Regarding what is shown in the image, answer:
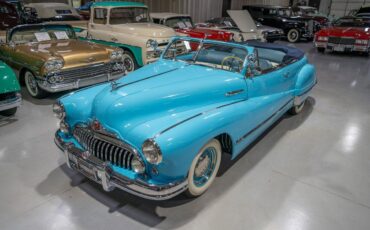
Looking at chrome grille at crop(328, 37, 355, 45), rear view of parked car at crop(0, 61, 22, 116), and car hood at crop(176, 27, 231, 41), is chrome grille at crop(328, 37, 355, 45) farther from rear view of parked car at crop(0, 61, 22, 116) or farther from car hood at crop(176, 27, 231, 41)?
rear view of parked car at crop(0, 61, 22, 116)

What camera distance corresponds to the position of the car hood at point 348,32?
31.2 feet

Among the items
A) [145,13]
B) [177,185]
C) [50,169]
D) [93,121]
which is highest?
[145,13]

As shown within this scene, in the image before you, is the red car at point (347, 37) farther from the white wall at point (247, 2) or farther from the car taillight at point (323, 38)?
the white wall at point (247, 2)

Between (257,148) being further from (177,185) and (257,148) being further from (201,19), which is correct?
(201,19)

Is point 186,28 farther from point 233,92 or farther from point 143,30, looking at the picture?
point 233,92

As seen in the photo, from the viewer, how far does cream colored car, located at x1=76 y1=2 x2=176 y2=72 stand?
250 inches

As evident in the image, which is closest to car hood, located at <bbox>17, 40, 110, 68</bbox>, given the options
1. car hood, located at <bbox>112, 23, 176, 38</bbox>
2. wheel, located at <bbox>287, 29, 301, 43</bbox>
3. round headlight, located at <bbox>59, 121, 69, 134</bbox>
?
car hood, located at <bbox>112, 23, 176, 38</bbox>

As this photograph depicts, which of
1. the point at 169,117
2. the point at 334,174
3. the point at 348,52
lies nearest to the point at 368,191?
the point at 334,174

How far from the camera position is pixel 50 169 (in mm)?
3111

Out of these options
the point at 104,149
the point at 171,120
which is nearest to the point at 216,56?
the point at 171,120

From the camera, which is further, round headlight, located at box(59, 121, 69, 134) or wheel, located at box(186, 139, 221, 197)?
round headlight, located at box(59, 121, 69, 134)

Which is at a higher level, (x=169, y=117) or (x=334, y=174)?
(x=169, y=117)

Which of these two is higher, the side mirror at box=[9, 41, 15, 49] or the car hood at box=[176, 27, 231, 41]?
the car hood at box=[176, 27, 231, 41]

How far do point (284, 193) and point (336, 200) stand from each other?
0.47 metres
